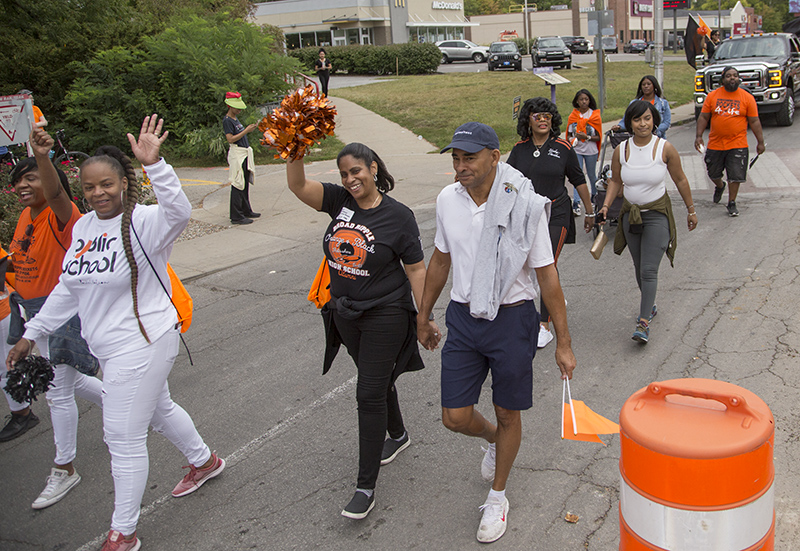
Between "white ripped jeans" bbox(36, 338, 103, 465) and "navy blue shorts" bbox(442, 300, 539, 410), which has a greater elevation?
"navy blue shorts" bbox(442, 300, 539, 410)

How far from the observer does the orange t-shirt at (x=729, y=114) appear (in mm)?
9070

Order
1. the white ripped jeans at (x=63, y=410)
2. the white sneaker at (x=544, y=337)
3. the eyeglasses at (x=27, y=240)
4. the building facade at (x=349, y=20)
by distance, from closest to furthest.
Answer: the white ripped jeans at (x=63, y=410) → the eyeglasses at (x=27, y=240) → the white sneaker at (x=544, y=337) → the building facade at (x=349, y=20)

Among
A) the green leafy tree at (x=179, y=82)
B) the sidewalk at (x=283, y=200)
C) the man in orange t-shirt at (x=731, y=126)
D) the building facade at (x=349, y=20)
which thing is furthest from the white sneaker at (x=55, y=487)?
the building facade at (x=349, y=20)

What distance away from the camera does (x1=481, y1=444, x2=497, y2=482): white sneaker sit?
3736mm

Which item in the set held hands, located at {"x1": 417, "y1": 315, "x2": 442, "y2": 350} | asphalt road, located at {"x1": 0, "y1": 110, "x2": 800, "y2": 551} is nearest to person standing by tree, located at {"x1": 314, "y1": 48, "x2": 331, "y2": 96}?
asphalt road, located at {"x1": 0, "y1": 110, "x2": 800, "y2": 551}

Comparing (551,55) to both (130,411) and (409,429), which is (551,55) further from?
(130,411)

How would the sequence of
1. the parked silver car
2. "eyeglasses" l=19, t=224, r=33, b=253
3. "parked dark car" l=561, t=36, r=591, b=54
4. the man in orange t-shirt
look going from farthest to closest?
1. "parked dark car" l=561, t=36, r=591, b=54
2. the parked silver car
3. the man in orange t-shirt
4. "eyeglasses" l=19, t=224, r=33, b=253

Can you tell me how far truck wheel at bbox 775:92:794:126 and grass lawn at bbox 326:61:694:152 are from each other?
13.0ft

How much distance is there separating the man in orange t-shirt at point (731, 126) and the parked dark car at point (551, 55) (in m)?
27.7

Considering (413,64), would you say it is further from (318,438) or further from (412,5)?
(318,438)

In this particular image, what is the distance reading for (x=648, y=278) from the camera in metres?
5.43

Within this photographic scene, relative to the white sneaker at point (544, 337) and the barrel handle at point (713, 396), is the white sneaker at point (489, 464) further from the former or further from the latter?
the white sneaker at point (544, 337)

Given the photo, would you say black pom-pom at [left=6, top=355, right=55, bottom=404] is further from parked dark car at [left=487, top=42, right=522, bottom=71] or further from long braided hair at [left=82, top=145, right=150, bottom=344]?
parked dark car at [left=487, top=42, right=522, bottom=71]

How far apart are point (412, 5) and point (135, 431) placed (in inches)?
2067
